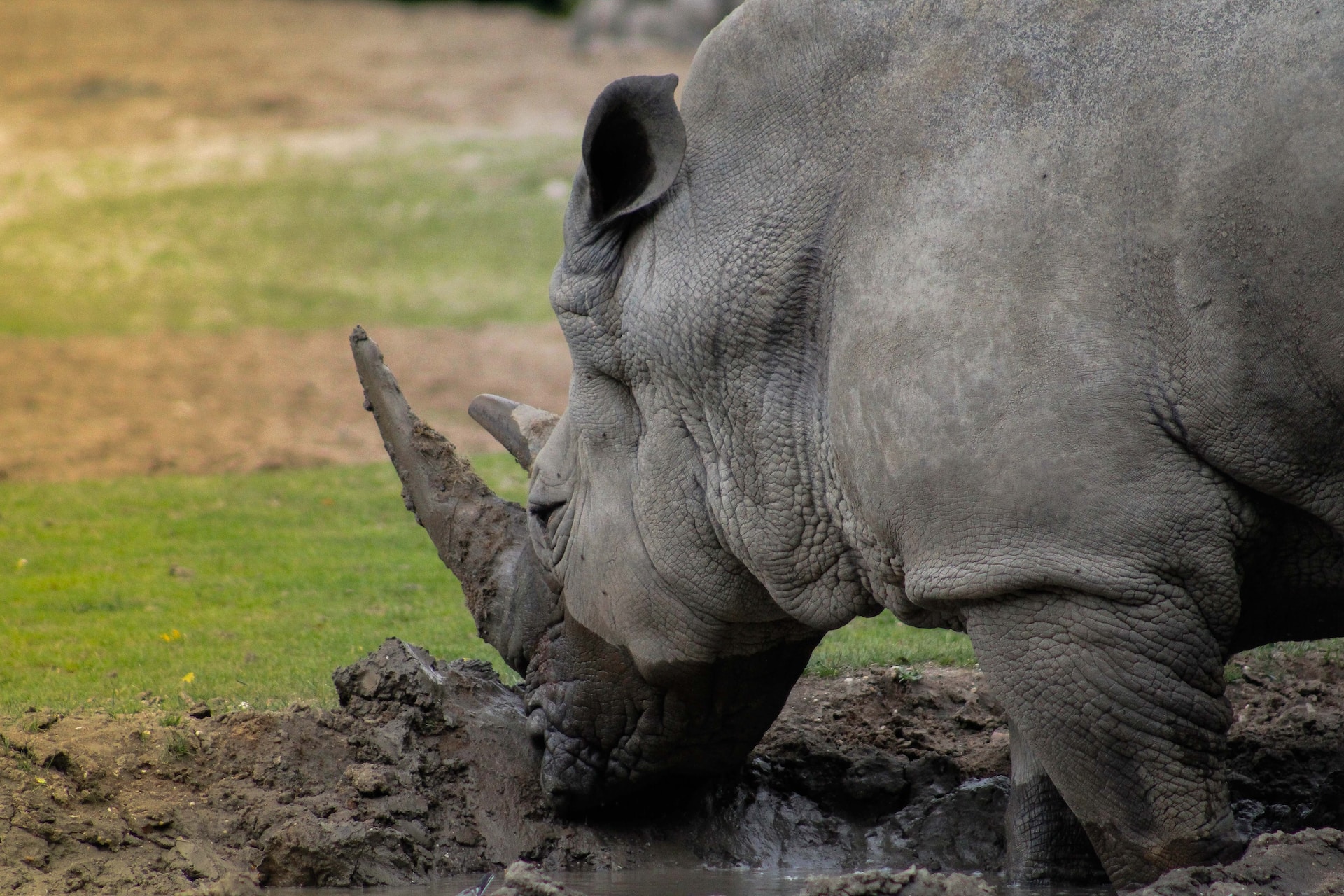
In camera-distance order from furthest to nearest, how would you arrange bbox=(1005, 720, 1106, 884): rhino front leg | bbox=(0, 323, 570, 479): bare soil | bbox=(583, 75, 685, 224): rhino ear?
bbox=(0, 323, 570, 479): bare soil
bbox=(1005, 720, 1106, 884): rhino front leg
bbox=(583, 75, 685, 224): rhino ear

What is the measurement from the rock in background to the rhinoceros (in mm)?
24921

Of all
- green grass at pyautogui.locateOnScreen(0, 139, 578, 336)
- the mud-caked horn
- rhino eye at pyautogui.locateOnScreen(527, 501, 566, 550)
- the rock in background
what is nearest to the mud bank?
the mud-caked horn

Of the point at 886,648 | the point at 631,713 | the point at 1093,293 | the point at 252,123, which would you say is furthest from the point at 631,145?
the point at 252,123

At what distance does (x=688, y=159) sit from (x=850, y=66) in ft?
1.75

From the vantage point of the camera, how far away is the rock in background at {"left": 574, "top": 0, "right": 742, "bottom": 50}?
94.8ft

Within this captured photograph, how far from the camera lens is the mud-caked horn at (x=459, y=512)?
5.32 metres

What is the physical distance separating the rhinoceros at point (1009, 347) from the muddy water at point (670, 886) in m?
0.77

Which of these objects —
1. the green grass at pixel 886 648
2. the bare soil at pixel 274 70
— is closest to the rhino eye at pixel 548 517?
the green grass at pixel 886 648

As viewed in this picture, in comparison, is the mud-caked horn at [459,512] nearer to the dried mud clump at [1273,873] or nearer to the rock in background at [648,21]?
the dried mud clump at [1273,873]

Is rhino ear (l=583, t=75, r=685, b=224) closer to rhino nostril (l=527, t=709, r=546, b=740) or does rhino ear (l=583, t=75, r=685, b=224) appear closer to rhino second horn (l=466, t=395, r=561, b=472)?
rhino second horn (l=466, t=395, r=561, b=472)

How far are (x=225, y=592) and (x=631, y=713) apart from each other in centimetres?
426

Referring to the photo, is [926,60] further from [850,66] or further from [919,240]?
[919,240]

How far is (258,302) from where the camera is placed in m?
18.4

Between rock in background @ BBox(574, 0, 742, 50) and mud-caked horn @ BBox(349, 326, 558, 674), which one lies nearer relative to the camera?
mud-caked horn @ BBox(349, 326, 558, 674)
